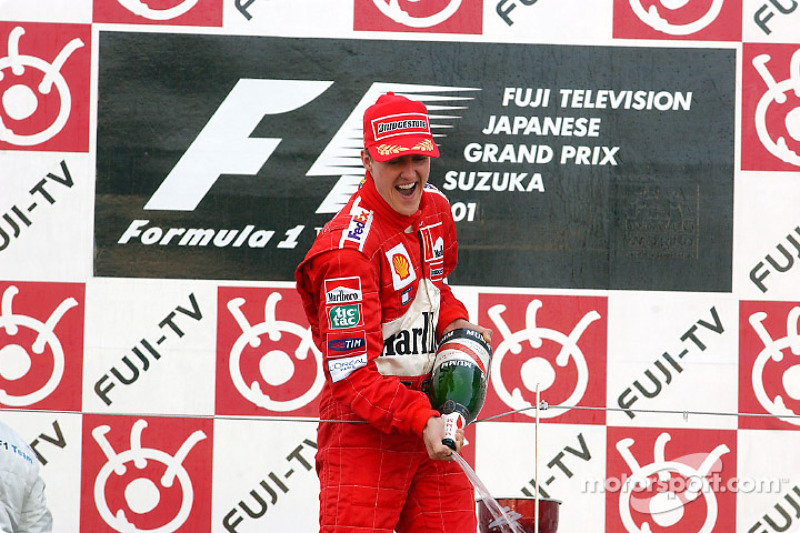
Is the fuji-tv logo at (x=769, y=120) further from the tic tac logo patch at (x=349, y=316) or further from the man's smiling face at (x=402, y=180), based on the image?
the tic tac logo patch at (x=349, y=316)

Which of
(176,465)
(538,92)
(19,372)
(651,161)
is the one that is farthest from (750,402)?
(19,372)

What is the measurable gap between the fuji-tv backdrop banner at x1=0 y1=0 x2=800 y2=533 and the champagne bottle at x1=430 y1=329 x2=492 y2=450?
0.99m

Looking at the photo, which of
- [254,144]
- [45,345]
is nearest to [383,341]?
[254,144]

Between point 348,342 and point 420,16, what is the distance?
1526mm

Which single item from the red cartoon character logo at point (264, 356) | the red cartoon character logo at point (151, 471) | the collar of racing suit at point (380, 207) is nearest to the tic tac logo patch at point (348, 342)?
the collar of racing suit at point (380, 207)

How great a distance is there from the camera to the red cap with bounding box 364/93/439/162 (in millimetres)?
2861

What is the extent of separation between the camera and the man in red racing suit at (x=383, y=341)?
283 centimetres

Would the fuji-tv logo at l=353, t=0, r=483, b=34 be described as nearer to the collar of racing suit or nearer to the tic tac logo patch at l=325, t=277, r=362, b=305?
the collar of racing suit

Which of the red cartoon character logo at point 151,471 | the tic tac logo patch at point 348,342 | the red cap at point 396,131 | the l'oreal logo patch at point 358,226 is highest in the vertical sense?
the red cap at point 396,131

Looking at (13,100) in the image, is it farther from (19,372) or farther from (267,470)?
(267,470)

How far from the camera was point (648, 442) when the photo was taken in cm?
397

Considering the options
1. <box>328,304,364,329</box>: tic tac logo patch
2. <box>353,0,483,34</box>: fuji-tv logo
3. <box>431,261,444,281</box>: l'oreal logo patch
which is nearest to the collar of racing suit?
<box>431,261,444,281</box>: l'oreal logo patch

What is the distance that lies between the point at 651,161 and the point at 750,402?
34.6 inches

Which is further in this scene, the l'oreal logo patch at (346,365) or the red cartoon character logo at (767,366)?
the red cartoon character logo at (767,366)
